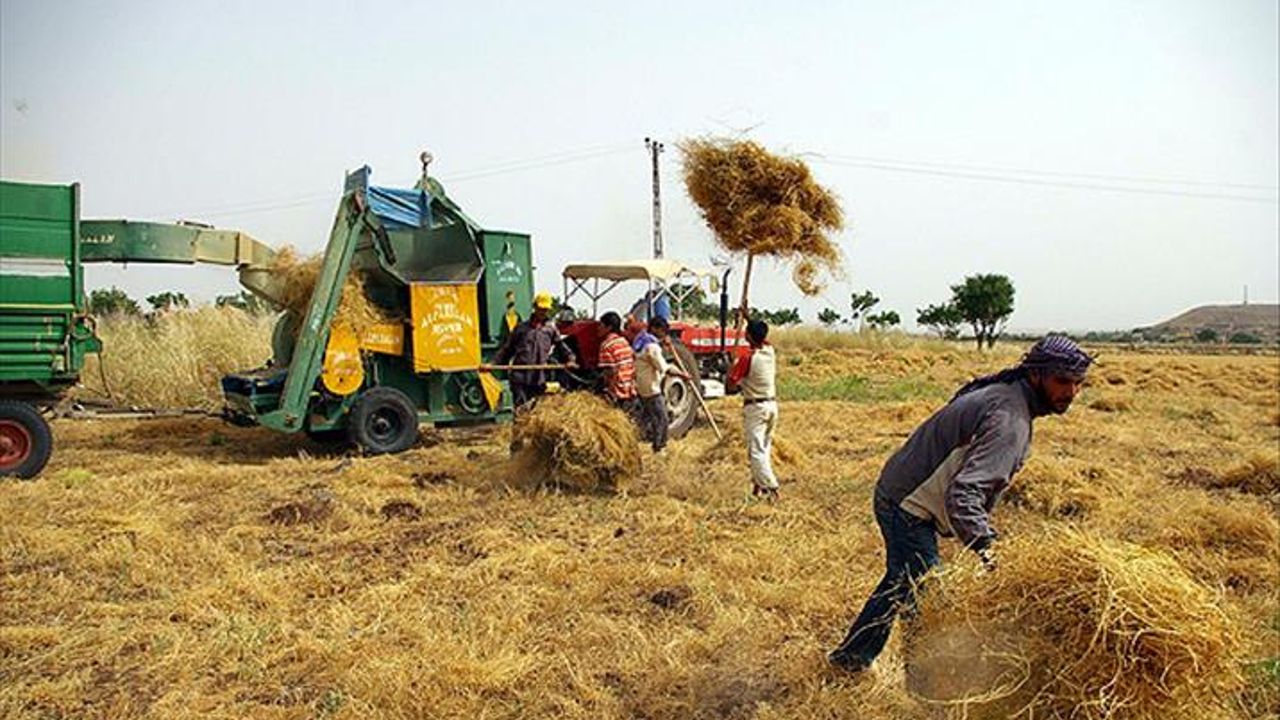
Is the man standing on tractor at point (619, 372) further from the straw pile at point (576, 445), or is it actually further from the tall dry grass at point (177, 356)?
the tall dry grass at point (177, 356)

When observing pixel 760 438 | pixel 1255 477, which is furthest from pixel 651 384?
pixel 1255 477

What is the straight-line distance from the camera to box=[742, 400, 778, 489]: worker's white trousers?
7.31 meters

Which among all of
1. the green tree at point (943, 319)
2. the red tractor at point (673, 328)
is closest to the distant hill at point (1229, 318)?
the green tree at point (943, 319)

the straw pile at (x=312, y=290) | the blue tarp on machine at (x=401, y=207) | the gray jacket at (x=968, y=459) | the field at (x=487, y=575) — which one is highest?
the blue tarp on machine at (x=401, y=207)

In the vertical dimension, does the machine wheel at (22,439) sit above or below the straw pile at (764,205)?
below

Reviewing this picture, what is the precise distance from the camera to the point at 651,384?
839 cm

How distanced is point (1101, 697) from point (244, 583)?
430 centimetres

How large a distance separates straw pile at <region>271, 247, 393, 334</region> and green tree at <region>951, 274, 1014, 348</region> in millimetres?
42662

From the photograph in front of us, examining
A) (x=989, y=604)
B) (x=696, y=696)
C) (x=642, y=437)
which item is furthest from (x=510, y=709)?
(x=642, y=437)

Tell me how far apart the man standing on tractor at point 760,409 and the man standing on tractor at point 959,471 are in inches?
138

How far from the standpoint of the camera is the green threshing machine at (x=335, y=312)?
798cm

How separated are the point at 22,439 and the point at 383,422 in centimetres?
308

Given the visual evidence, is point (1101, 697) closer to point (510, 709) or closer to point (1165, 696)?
point (1165, 696)

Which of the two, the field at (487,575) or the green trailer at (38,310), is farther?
the green trailer at (38,310)
